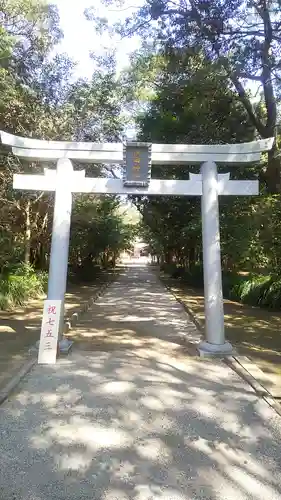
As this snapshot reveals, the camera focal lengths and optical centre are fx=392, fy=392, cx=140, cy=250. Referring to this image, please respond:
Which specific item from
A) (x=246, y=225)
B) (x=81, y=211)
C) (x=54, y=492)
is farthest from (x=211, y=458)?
(x=81, y=211)

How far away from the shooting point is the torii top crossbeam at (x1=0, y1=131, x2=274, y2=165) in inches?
286

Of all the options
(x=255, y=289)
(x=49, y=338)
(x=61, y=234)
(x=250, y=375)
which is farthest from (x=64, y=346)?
(x=255, y=289)

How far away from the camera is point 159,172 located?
1611cm

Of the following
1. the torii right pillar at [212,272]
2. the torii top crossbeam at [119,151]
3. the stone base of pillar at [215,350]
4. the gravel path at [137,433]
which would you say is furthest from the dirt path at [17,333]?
the torii top crossbeam at [119,151]

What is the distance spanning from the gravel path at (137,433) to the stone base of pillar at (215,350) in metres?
0.24

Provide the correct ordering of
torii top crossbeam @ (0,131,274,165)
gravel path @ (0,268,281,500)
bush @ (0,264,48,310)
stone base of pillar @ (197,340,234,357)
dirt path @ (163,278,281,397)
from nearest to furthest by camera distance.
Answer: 1. gravel path @ (0,268,281,500)
2. dirt path @ (163,278,281,397)
3. stone base of pillar @ (197,340,234,357)
4. torii top crossbeam @ (0,131,274,165)
5. bush @ (0,264,48,310)

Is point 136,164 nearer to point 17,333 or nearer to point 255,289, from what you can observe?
point 17,333

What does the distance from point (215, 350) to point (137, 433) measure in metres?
3.19

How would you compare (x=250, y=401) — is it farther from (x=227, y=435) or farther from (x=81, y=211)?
(x=81, y=211)

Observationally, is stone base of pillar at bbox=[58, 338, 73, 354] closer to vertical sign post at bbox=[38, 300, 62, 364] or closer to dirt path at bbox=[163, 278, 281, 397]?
vertical sign post at bbox=[38, 300, 62, 364]

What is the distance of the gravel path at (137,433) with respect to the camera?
9.84 feet

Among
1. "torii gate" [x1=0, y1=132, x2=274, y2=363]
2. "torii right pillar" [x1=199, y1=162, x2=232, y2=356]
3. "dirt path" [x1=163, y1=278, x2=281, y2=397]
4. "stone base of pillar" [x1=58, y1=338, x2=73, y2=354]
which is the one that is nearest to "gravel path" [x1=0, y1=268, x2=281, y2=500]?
"stone base of pillar" [x1=58, y1=338, x2=73, y2=354]

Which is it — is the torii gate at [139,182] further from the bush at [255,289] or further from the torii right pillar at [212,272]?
the bush at [255,289]

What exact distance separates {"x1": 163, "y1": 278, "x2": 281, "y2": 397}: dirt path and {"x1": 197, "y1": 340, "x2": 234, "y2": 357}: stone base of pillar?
1.28 feet
